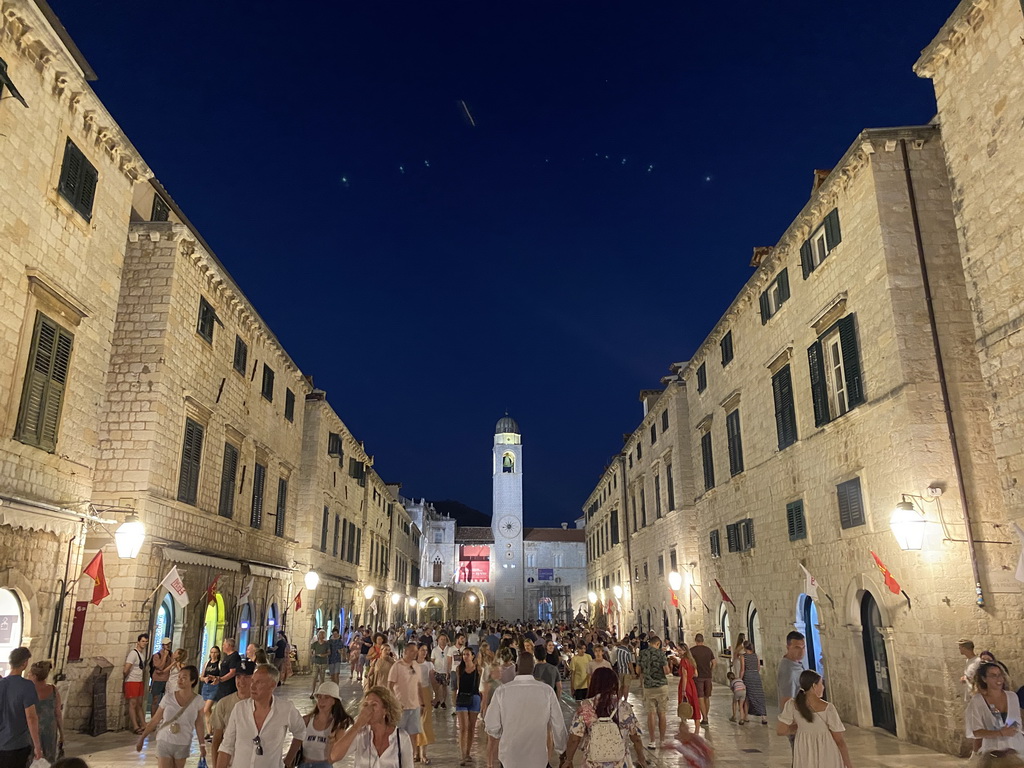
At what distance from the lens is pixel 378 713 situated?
5438 mm

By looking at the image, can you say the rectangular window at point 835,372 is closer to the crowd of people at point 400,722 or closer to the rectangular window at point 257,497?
the crowd of people at point 400,722

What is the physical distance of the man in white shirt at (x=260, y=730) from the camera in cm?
577

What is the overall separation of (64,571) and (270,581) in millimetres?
10494

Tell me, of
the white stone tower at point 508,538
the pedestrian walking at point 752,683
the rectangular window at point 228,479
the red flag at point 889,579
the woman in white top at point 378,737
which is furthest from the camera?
the white stone tower at point 508,538

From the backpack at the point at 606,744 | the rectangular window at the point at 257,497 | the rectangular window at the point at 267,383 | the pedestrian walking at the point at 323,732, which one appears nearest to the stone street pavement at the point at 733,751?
the backpack at the point at 606,744

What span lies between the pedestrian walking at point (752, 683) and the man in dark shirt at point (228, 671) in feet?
31.4

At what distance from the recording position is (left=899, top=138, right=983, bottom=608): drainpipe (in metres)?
11.2

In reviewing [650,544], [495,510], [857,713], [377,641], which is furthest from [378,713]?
[495,510]

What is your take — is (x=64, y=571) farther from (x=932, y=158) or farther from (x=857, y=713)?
(x=932, y=158)

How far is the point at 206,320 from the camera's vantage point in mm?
17484

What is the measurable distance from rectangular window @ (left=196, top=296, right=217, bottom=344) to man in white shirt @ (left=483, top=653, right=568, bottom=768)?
13.1 m

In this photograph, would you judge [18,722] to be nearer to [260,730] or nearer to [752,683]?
[260,730]

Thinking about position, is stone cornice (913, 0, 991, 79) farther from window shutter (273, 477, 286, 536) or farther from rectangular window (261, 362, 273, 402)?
window shutter (273, 477, 286, 536)

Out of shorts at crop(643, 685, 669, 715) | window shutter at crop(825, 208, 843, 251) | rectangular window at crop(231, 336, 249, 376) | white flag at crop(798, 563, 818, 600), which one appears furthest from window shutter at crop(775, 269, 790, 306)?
rectangular window at crop(231, 336, 249, 376)
